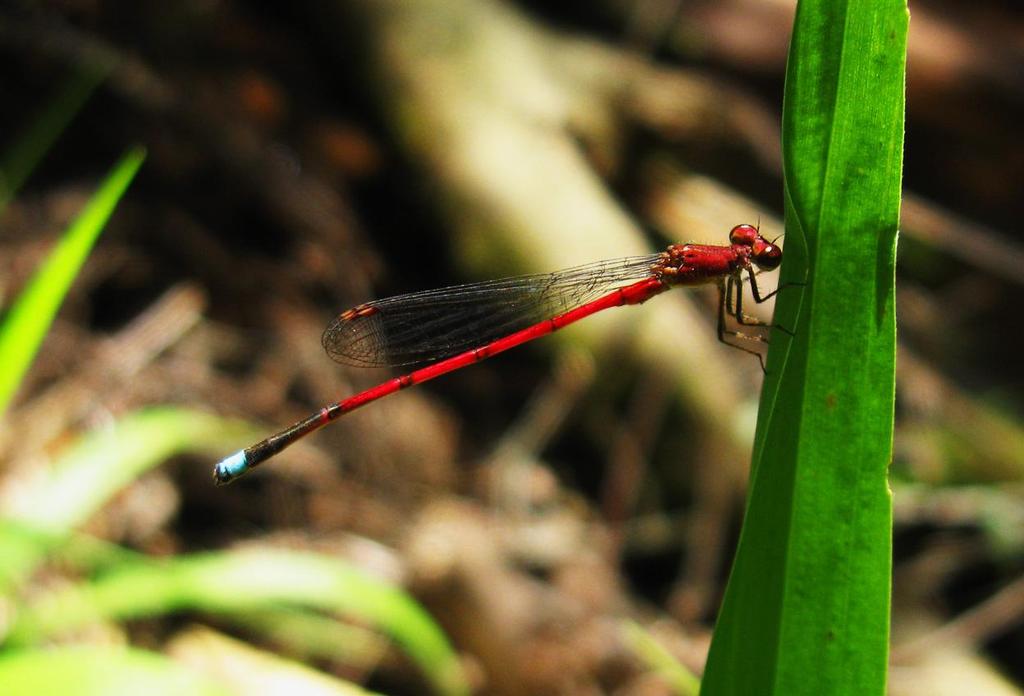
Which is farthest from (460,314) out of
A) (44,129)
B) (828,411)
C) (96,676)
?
(44,129)

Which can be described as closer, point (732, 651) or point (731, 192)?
point (732, 651)

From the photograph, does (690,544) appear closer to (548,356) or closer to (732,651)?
(548,356)

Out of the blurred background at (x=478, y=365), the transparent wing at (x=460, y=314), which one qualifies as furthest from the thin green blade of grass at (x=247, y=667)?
the transparent wing at (x=460, y=314)

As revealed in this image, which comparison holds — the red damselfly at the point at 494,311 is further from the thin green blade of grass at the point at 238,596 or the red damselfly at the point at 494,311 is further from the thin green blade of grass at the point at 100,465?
the thin green blade of grass at the point at 100,465

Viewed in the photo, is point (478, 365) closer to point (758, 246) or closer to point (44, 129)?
point (44, 129)

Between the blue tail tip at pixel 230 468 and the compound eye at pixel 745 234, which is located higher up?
the compound eye at pixel 745 234

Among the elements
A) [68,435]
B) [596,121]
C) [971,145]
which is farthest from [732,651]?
[971,145]
